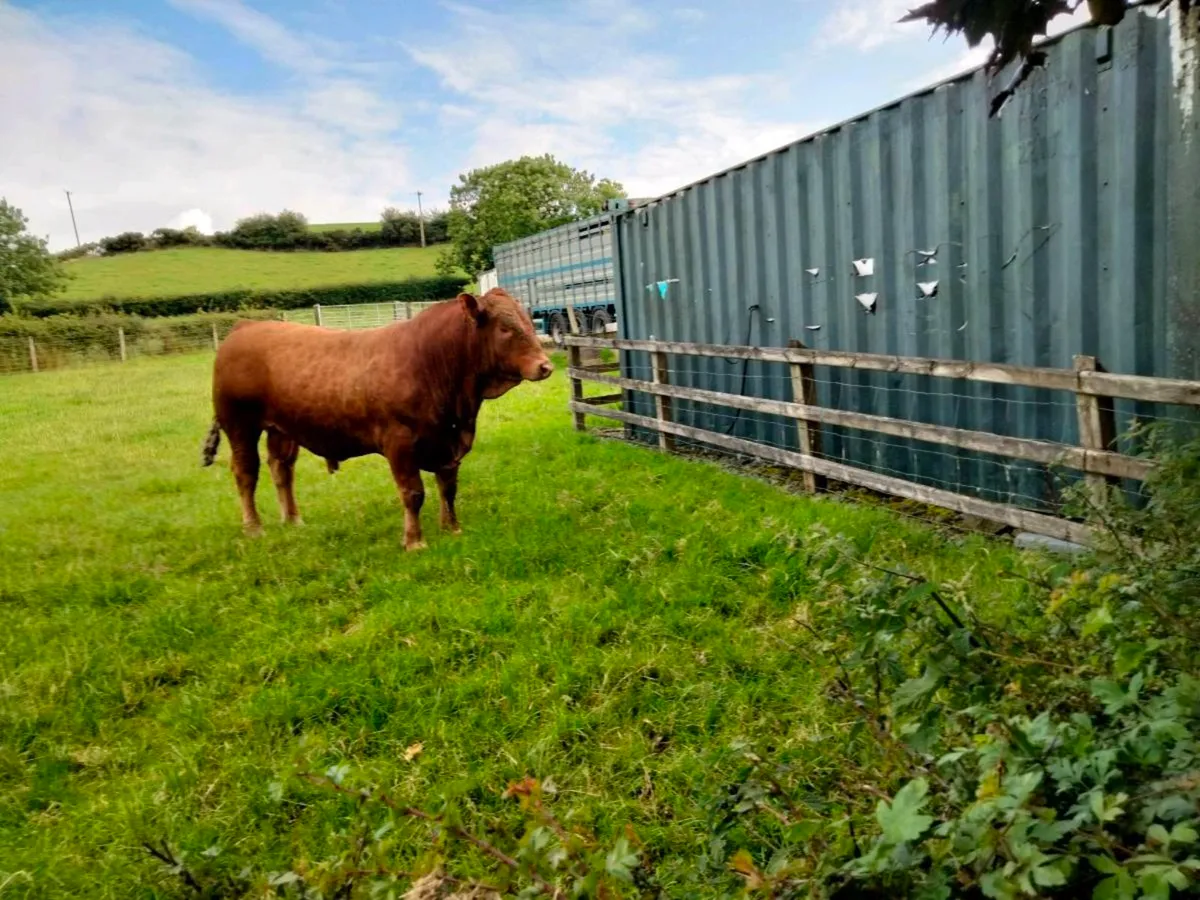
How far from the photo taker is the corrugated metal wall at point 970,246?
3.61 meters

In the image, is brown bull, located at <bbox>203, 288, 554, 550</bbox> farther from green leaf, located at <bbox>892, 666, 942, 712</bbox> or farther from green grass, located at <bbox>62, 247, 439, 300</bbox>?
green grass, located at <bbox>62, 247, 439, 300</bbox>

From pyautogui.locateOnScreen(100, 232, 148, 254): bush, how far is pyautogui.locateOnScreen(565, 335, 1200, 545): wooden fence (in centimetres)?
6488

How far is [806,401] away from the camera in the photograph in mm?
5402

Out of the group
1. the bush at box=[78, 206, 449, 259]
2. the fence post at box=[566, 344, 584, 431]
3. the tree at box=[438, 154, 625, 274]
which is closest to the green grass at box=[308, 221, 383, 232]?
the bush at box=[78, 206, 449, 259]

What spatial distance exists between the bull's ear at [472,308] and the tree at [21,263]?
143 ft

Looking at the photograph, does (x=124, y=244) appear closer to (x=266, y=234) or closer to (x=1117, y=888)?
(x=266, y=234)

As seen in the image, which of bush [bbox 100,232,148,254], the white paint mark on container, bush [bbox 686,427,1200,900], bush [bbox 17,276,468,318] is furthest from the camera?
bush [bbox 100,232,148,254]

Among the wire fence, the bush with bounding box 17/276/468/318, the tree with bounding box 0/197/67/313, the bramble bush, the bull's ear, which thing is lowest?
the bramble bush

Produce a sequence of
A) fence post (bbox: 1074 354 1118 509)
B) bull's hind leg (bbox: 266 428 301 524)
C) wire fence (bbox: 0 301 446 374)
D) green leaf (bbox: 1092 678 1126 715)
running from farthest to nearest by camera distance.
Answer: wire fence (bbox: 0 301 446 374), bull's hind leg (bbox: 266 428 301 524), fence post (bbox: 1074 354 1118 509), green leaf (bbox: 1092 678 1126 715)

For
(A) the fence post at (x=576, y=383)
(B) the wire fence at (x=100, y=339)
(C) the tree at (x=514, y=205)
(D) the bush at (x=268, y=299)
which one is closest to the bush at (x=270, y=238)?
(D) the bush at (x=268, y=299)

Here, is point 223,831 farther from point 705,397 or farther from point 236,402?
point 705,397

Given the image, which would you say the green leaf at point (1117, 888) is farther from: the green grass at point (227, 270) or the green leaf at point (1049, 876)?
the green grass at point (227, 270)

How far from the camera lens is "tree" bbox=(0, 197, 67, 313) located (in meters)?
40.0

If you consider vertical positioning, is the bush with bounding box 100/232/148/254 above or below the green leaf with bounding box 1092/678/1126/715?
above
